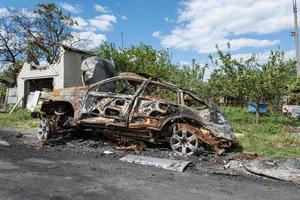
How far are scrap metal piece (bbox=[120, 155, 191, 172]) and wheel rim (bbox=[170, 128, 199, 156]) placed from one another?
0.78m

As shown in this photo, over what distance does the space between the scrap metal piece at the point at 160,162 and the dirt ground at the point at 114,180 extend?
158mm

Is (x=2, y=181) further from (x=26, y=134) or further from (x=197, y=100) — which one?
(x=26, y=134)

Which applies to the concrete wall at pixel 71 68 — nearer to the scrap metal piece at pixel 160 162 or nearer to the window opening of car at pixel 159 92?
the window opening of car at pixel 159 92

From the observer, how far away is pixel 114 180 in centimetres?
604

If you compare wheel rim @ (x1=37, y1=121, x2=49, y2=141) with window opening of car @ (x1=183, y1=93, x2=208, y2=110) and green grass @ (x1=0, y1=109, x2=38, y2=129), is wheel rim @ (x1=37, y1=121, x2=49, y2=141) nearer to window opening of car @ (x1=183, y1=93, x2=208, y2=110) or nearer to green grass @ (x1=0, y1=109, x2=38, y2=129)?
window opening of car @ (x1=183, y1=93, x2=208, y2=110)

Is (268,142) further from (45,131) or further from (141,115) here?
(45,131)

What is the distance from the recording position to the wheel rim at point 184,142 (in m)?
8.37

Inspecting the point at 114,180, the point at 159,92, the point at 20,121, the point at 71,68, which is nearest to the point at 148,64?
the point at 71,68

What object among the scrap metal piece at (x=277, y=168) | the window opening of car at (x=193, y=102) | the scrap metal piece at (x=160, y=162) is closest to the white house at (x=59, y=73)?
the window opening of car at (x=193, y=102)

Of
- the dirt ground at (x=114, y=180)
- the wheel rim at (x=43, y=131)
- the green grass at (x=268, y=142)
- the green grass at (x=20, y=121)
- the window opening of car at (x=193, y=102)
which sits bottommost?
the dirt ground at (x=114, y=180)

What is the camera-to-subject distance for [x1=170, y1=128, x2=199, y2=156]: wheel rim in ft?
27.5

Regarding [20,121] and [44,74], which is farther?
[44,74]

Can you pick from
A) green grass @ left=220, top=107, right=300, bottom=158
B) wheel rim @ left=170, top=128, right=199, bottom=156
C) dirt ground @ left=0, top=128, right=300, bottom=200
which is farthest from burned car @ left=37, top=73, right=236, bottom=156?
green grass @ left=220, top=107, right=300, bottom=158

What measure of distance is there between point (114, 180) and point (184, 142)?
9.27 feet
